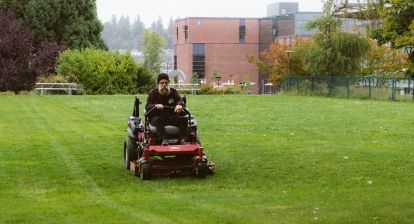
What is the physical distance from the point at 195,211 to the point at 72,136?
1093cm

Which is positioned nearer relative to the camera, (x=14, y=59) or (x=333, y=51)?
(x=333, y=51)

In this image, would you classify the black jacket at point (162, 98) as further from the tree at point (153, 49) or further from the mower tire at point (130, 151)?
the tree at point (153, 49)

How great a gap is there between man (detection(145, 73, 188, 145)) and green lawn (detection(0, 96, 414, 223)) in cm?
83

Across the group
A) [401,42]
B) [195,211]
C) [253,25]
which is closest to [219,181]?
[195,211]

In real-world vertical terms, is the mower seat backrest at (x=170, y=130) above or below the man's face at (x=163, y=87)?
below

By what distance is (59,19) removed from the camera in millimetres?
66875

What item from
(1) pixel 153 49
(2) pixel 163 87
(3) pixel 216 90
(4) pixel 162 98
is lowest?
(3) pixel 216 90

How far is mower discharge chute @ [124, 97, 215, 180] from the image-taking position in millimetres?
12391

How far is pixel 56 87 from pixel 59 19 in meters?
16.9

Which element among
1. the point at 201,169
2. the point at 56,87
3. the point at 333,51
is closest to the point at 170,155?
the point at 201,169

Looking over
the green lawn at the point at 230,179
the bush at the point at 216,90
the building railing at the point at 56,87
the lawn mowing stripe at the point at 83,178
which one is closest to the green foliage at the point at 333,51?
the bush at the point at 216,90

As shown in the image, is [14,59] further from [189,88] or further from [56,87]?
[189,88]

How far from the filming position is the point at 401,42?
4572 cm

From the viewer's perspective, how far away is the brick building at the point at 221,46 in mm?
134375
